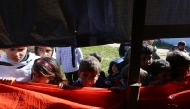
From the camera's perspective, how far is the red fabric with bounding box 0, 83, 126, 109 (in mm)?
1911

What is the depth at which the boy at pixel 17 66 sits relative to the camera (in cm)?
272

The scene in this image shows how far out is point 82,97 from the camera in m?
1.97

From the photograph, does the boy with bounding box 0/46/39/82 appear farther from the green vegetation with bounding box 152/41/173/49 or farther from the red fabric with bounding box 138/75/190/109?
the green vegetation with bounding box 152/41/173/49

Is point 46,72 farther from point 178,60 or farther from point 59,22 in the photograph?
point 178,60

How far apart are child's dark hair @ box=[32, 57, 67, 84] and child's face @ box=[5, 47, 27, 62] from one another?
0.36m

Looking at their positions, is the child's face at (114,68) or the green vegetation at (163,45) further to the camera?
the green vegetation at (163,45)

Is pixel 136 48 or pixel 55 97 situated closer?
pixel 136 48

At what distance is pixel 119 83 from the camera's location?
2.69 meters

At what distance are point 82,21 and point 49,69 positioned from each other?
81 cm

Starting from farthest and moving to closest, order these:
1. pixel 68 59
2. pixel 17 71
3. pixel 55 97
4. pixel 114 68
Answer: pixel 68 59 → pixel 114 68 → pixel 17 71 → pixel 55 97

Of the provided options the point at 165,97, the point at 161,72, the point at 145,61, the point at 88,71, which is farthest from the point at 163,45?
the point at 165,97

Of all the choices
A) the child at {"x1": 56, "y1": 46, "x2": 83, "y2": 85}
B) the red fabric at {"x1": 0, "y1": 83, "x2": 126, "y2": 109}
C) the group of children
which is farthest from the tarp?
the child at {"x1": 56, "y1": 46, "x2": 83, "y2": 85}

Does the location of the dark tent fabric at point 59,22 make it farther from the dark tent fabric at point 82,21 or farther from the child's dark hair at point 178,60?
the child's dark hair at point 178,60

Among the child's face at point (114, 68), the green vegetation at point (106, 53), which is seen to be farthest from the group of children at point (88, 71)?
the green vegetation at point (106, 53)
